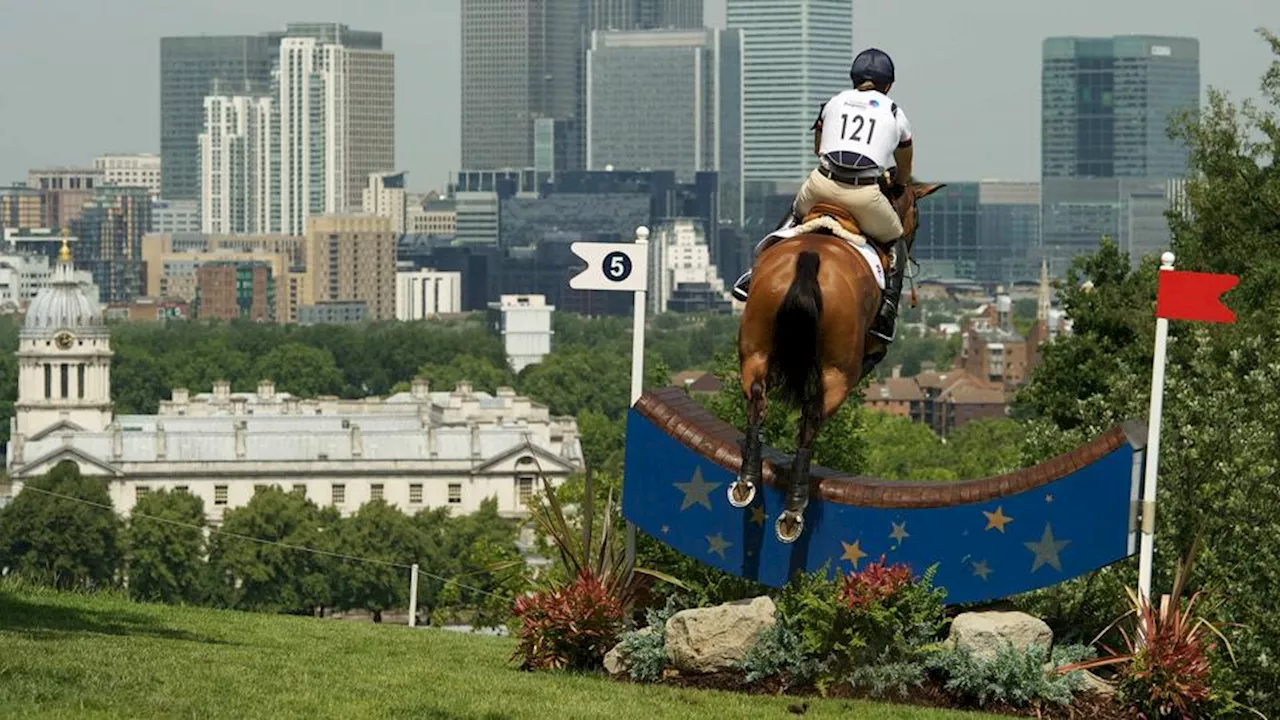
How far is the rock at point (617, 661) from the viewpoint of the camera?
21.7m

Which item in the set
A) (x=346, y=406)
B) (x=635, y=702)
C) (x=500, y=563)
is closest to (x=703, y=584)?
(x=500, y=563)

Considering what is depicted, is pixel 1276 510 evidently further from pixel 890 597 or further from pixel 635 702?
pixel 635 702

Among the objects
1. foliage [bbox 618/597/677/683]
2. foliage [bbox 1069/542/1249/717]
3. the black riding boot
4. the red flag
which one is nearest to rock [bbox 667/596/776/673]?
foliage [bbox 618/597/677/683]

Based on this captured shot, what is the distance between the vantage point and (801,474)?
70.2ft

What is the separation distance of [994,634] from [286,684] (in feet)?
14.2

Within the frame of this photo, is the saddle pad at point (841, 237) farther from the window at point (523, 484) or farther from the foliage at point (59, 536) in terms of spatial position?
the window at point (523, 484)

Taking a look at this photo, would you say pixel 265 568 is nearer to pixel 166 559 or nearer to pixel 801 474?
pixel 166 559

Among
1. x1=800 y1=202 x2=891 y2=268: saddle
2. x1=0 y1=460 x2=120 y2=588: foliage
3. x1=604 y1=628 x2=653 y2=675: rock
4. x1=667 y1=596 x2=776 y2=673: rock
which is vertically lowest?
x1=0 y1=460 x2=120 y2=588: foliage

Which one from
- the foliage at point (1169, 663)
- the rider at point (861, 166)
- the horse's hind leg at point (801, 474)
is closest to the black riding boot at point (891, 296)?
the rider at point (861, 166)

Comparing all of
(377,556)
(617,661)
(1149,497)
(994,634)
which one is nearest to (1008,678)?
(994,634)

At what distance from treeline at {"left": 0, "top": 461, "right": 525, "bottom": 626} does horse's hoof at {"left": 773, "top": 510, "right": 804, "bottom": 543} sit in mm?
55497

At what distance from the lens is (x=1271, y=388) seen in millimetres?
26484

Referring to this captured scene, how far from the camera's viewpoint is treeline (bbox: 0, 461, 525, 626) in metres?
88.1

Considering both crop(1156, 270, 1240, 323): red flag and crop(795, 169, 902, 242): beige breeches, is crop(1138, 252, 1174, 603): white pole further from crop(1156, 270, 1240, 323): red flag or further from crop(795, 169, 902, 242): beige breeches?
crop(795, 169, 902, 242): beige breeches
